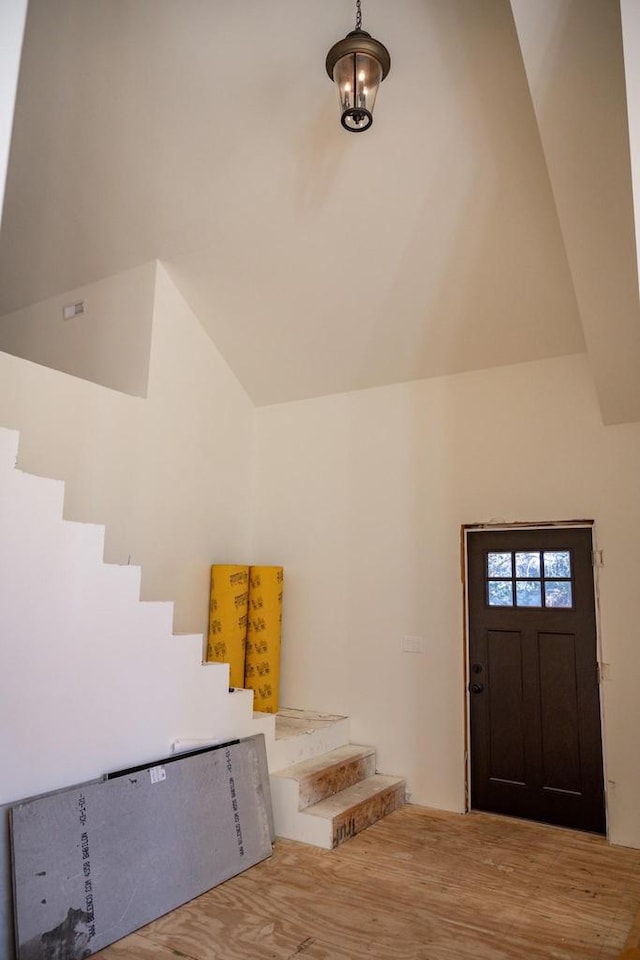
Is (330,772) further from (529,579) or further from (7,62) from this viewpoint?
(7,62)

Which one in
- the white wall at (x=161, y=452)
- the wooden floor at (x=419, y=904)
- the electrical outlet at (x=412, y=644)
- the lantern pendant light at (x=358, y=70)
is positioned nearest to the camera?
the wooden floor at (x=419, y=904)

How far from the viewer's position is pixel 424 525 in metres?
4.79

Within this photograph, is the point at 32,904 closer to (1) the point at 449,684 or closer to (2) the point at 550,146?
(1) the point at 449,684

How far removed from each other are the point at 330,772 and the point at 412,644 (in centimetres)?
105

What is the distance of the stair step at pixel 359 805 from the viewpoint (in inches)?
150

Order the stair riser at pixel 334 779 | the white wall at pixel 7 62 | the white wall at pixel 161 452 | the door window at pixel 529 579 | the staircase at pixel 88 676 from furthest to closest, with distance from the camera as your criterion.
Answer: the door window at pixel 529 579, the white wall at pixel 161 452, the stair riser at pixel 334 779, the staircase at pixel 88 676, the white wall at pixel 7 62

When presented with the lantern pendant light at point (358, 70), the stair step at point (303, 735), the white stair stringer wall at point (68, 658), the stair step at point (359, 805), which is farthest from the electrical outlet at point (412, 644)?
the lantern pendant light at point (358, 70)

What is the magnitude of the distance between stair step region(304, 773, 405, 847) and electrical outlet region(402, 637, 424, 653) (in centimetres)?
89

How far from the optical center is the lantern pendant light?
9.78ft

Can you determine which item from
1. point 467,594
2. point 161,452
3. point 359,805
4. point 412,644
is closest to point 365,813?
point 359,805

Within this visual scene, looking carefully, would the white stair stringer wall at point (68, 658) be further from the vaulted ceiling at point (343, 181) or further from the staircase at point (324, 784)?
the vaulted ceiling at point (343, 181)

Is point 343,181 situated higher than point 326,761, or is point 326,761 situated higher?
point 343,181

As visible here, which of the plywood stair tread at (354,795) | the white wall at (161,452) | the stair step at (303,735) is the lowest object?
the plywood stair tread at (354,795)

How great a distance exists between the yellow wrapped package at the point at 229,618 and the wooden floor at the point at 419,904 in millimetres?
1347
